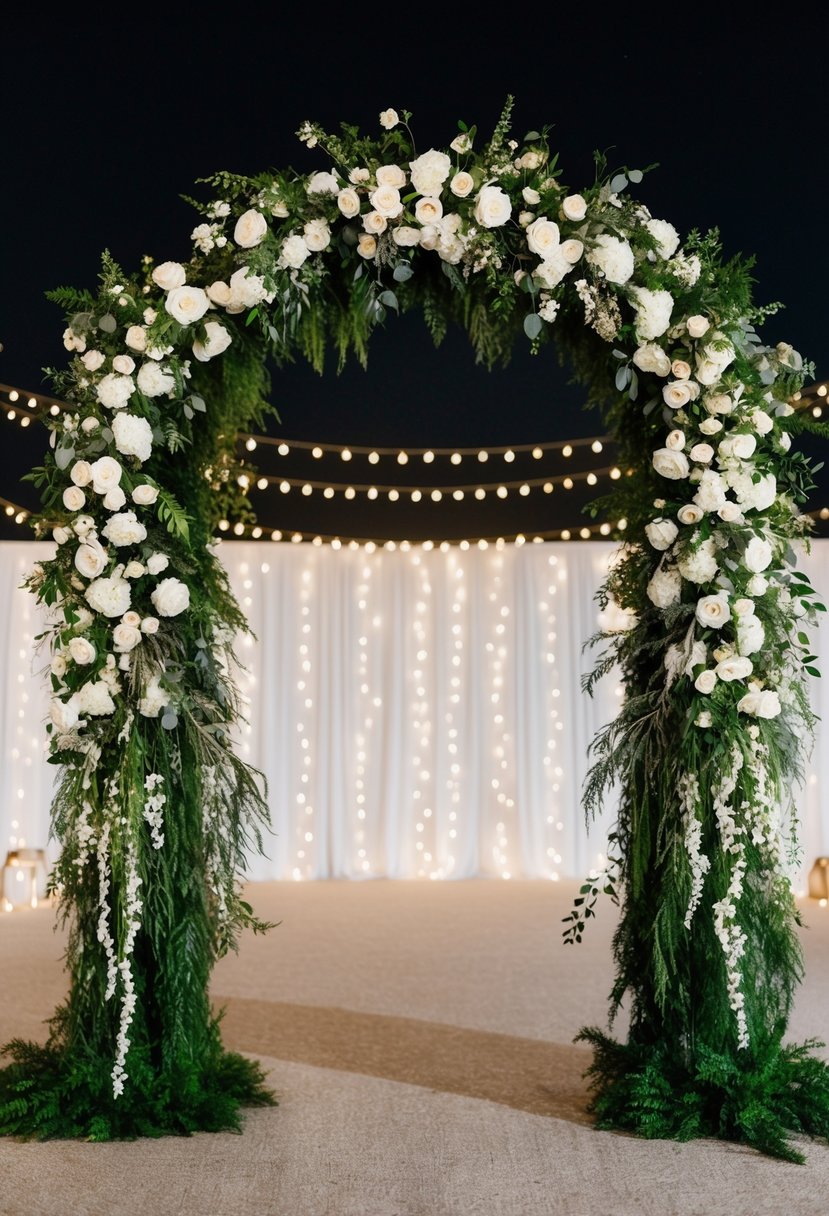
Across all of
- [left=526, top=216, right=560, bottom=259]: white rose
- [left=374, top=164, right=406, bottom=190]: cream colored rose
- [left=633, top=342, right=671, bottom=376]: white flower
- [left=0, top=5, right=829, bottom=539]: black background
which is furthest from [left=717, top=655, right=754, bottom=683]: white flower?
[left=0, top=5, right=829, bottom=539]: black background

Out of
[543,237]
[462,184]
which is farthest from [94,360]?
[543,237]

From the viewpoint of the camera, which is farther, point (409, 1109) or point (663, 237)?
point (409, 1109)

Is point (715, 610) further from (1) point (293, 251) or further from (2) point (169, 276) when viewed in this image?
(2) point (169, 276)

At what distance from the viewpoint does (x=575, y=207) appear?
293 cm

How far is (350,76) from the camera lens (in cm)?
704

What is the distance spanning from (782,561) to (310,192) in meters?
1.60

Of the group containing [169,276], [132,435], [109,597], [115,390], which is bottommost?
[109,597]

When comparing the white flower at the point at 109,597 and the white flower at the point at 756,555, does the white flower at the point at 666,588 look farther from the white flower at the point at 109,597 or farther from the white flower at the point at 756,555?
the white flower at the point at 109,597

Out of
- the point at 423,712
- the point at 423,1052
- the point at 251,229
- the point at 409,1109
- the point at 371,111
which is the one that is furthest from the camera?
the point at 423,712

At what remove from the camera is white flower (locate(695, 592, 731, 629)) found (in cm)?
291

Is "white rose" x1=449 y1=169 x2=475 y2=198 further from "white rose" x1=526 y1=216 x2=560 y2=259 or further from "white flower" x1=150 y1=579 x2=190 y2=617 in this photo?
"white flower" x1=150 y1=579 x2=190 y2=617

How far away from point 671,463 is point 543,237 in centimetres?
67

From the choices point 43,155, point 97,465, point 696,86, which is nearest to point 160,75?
point 43,155

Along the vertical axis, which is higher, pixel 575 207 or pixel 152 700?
pixel 575 207
